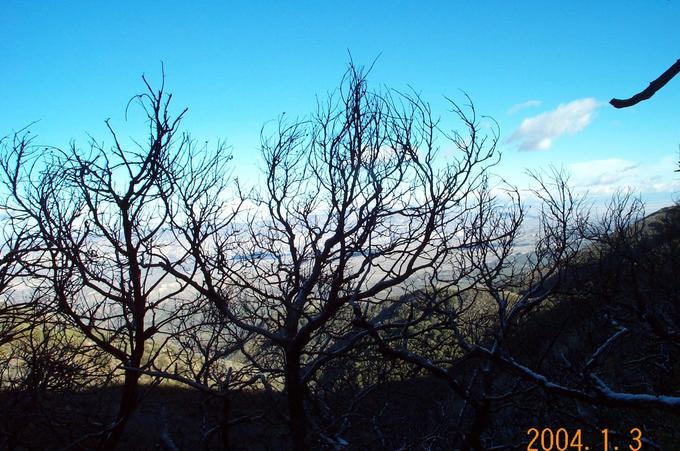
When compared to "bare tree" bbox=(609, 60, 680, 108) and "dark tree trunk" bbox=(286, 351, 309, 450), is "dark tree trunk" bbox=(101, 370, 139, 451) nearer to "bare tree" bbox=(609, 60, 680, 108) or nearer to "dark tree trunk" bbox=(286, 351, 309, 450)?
"dark tree trunk" bbox=(286, 351, 309, 450)

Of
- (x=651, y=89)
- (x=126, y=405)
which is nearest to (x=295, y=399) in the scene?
(x=126, y=405)

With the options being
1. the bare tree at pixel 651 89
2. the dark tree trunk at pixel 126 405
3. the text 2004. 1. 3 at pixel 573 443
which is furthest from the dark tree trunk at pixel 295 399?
the bare tree at pixel 651 89

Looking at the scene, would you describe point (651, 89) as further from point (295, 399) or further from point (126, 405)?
point (126, 405)

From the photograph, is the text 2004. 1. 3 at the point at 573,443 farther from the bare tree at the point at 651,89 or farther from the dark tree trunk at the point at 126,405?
the dark tree trunk at the point at 126,405

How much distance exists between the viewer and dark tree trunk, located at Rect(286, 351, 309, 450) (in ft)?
15.2

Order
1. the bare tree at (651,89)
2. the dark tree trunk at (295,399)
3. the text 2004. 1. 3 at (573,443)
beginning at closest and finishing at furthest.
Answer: the bare tree at (651,89) → the dark tree trunk at (295,399) → the text 2004. 1. 3 at (573,443)

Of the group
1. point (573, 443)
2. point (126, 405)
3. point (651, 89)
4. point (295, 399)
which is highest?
point (651, 89)

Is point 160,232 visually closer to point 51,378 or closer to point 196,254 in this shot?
point 196,254

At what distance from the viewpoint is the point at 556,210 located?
11.0 metres

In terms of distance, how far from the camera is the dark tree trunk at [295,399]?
4625mm

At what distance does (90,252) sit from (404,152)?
4694mm

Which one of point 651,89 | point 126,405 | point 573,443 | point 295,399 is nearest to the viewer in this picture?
point 651,89

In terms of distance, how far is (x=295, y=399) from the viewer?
186 inches

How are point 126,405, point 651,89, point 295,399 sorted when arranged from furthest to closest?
1. point 126,405
2. point 295,399
3. point 651,89
